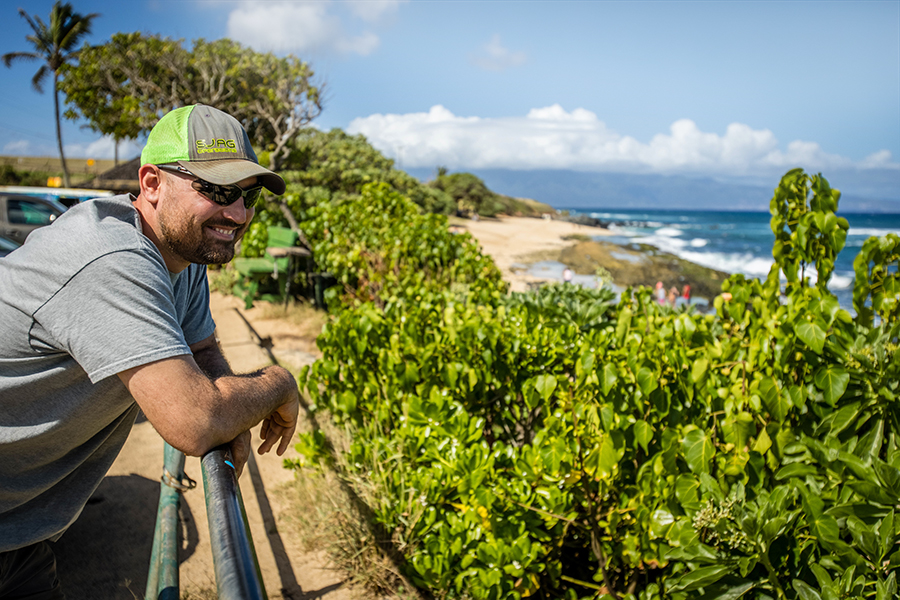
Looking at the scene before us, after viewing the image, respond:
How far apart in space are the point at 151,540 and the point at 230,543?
2.23 metres

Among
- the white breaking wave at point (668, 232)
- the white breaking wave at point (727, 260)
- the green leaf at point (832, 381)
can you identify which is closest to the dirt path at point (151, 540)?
the green leaf at point (832, 381)

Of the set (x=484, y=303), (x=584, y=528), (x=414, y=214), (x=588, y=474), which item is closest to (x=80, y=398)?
(x=588, y=474)

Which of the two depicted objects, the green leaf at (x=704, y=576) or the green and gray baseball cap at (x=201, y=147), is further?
the green leaf at (x=704, y=576)

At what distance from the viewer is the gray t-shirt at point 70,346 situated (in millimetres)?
1056

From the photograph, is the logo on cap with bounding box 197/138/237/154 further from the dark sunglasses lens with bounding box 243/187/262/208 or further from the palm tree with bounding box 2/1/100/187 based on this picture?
the palm tree with bounding box 2/1/100/187

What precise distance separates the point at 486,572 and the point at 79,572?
1.57 metres

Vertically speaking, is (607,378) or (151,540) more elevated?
(607,378)

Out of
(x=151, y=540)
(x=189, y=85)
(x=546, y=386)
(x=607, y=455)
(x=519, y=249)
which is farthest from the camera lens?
(x=519, y=249)

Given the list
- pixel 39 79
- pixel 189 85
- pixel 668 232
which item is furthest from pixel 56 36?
pixel 668 232

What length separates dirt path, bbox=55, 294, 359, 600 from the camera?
218cm

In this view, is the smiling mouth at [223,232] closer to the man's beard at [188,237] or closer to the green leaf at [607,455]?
the man's beard at [188,237]

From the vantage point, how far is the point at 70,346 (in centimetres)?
107

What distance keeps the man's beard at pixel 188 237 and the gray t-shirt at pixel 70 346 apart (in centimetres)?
7

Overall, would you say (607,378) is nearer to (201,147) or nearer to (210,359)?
(210,359)
